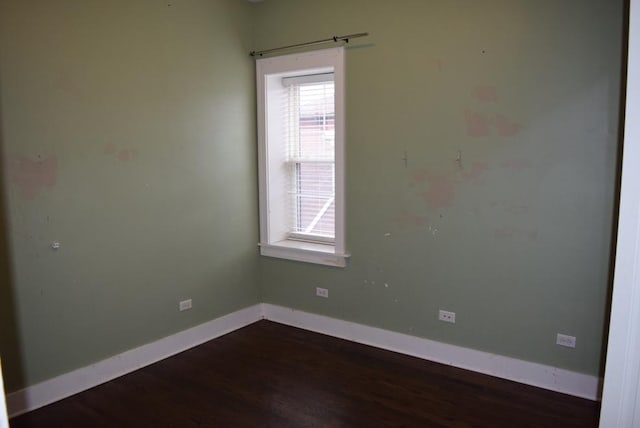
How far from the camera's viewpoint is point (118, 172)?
3.08 metres

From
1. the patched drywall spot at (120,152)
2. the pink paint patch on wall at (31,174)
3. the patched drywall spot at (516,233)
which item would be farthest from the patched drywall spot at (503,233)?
the pink paint patch on wall at (31,174)

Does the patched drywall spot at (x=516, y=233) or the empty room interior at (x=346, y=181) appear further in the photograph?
the patched drywall spot at (x=516, y=233)

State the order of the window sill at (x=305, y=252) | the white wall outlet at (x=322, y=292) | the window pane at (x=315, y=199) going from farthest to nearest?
the window pane at (x=315, y=199) < the white wall outlet at (x=322, y=292) < the window sill at (x=305, y=252)

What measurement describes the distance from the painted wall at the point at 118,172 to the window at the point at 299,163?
0.17 metres

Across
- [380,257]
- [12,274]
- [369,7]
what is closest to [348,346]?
[380,257]

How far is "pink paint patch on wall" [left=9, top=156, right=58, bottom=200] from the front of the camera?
260cm

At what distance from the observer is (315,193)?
410 centimetres

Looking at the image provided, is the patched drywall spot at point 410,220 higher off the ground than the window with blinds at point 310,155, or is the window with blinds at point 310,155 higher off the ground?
the window with blinds at point 310,155

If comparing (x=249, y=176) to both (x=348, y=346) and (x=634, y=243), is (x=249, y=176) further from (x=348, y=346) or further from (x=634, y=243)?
(x=634, y=243)

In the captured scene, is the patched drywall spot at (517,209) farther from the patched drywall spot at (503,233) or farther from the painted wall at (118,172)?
the painted wall at (118,172)

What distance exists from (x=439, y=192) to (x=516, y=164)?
537 millimetres

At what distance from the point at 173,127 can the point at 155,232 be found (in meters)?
0.78

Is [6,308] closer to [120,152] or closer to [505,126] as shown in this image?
[120,152]

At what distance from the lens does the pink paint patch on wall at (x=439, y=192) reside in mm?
3207
